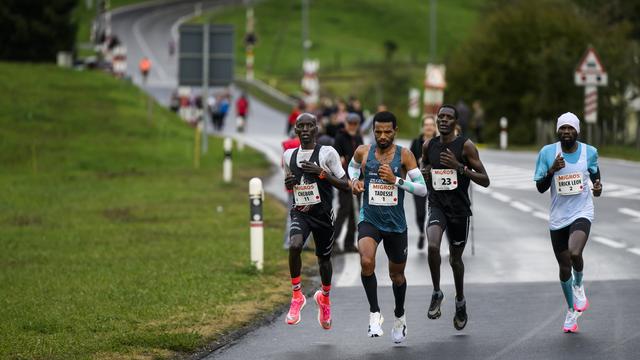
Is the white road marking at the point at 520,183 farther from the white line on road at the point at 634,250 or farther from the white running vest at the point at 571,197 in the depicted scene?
the white running vest at the point at 571,197

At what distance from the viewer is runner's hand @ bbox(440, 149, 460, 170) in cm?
1262

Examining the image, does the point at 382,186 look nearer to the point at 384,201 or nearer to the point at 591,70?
the point at 384,201

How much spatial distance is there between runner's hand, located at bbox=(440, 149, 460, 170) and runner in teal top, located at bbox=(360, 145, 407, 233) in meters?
0.59

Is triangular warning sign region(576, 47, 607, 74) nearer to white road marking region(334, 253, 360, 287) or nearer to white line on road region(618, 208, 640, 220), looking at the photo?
white line on road region(618, 208, 640, 220)

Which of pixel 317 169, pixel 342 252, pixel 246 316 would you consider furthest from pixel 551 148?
pixel 342 252

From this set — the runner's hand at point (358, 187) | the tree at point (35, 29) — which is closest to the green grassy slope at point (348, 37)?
the tree at point (35, 29)

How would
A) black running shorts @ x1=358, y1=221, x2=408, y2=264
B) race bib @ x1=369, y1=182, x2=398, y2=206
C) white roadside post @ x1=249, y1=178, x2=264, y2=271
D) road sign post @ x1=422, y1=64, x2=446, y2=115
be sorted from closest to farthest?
race bib @ x1=369, y1=182, x2=398, y2=206 < black running shorts @ x1=358, y1=221, x2=408, y2=264 < white roadside post @ x1=249, y1=178, x2=264, y2=271 < road sign post @ x1=422, y1=64, x2=446, y2=115

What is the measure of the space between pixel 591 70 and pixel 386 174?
28273 millimetres

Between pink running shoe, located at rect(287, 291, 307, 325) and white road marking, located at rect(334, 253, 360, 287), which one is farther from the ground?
pink running shoe, located at rect(287, 291, 307, 325)

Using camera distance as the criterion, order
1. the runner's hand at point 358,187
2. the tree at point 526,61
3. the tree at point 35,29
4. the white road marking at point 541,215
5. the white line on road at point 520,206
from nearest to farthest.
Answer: the runner's hand at point 358,187, the white road marking at point 541,215, the white line on road at point 520,206, the tree at point 526,61, the tree at point 35,29

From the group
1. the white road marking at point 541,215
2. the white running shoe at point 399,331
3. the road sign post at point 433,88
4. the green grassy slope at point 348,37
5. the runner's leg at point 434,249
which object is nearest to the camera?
the white running shoe at point 399,331

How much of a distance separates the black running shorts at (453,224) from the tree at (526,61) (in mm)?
44098

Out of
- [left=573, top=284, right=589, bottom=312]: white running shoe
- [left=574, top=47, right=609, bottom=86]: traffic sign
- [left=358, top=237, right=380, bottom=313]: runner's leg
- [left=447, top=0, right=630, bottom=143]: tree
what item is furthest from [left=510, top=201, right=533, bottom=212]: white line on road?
[left=447, top=0, right=630, bottom=143]: tree

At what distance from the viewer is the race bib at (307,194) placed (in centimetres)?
1278
